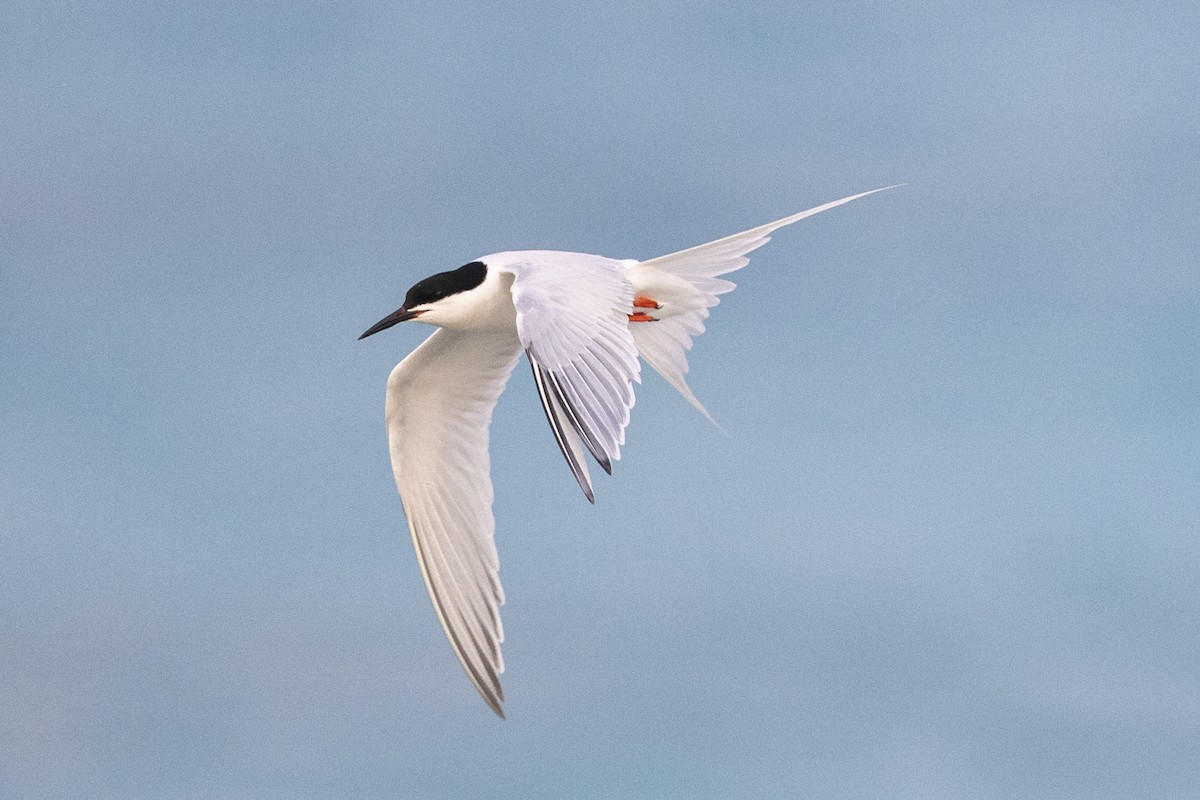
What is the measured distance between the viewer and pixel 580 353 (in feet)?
21.3

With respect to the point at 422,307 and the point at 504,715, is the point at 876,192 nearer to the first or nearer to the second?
the point at 422,307

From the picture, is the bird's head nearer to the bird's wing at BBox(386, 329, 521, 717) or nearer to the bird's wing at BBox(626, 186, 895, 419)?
the bird's wing at BBox(386, 329, 521, 717)

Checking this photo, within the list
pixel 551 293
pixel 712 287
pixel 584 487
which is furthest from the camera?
pixel 712 287

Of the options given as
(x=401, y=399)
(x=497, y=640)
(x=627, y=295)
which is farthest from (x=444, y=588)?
(x=627, y=295)

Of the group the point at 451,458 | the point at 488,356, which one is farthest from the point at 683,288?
the point at 451,458

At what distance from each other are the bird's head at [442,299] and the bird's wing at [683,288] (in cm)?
96

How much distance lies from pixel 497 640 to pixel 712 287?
2.55m

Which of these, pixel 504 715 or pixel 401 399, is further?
pixel 401 399

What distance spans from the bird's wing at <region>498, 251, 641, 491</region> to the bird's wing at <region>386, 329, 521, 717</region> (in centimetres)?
160

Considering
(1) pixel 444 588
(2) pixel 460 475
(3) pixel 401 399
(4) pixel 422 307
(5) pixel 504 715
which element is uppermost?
(4) pixel 422 307

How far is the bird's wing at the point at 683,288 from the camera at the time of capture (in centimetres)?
829

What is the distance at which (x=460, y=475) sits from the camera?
29.9 ft

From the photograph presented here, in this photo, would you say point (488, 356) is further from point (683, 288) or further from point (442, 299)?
point (683, 288)

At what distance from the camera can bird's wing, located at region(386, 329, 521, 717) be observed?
28.2ft
